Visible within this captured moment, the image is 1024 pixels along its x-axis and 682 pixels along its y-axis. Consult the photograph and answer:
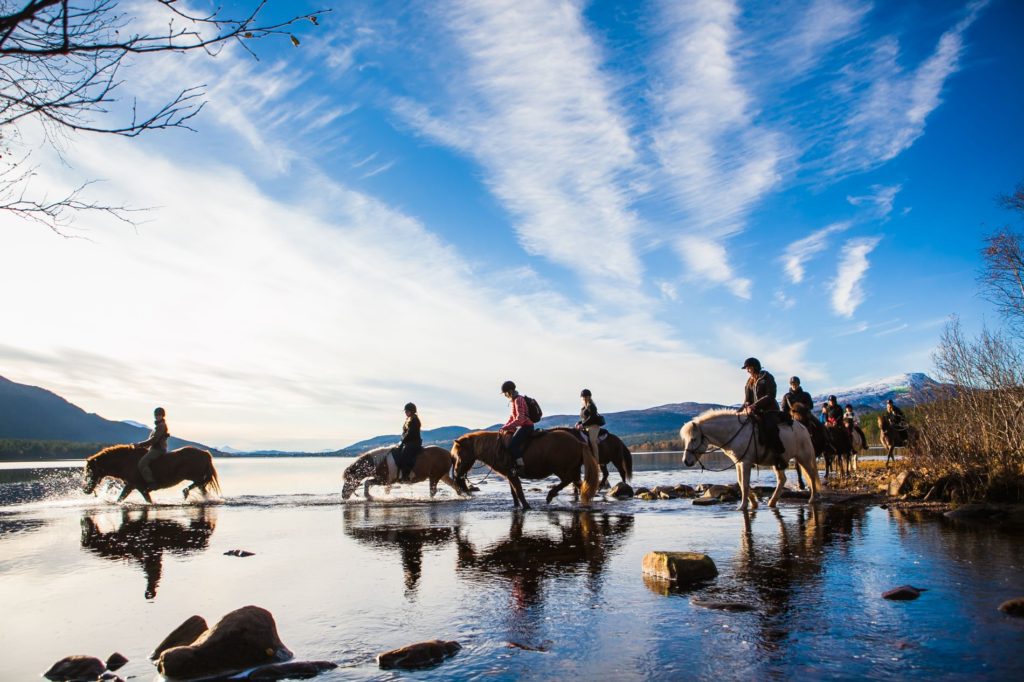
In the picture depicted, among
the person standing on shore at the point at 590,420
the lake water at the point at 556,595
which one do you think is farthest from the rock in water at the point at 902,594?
the person standing on shore at the point at 590,420

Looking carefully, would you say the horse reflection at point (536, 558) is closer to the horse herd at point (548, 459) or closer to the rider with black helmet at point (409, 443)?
the horse herd at point (548, 459)

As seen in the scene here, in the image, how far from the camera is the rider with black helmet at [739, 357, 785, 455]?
1326cm

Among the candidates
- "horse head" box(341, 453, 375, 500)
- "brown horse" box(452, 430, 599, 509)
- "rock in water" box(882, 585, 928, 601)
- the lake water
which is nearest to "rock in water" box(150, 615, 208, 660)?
the lake water

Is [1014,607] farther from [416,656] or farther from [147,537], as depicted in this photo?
[147,537]

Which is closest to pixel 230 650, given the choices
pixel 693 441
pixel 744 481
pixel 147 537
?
pixel 147 537

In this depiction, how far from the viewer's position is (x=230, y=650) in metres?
4.48

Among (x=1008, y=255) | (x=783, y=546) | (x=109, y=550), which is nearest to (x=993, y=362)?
(x=783, y=546)

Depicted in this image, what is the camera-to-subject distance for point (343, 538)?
1064 cm

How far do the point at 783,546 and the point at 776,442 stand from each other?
5.44m

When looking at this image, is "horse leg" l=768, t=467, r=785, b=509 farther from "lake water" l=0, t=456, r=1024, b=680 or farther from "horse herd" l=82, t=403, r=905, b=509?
"lake water" l=0, t=456, r=1024, b=680

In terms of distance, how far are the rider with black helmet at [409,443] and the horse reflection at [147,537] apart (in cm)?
551

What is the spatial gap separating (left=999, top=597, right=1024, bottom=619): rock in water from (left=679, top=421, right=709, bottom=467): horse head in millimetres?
8330

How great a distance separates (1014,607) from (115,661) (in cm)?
688

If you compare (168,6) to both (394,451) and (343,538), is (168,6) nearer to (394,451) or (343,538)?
(343,538)
